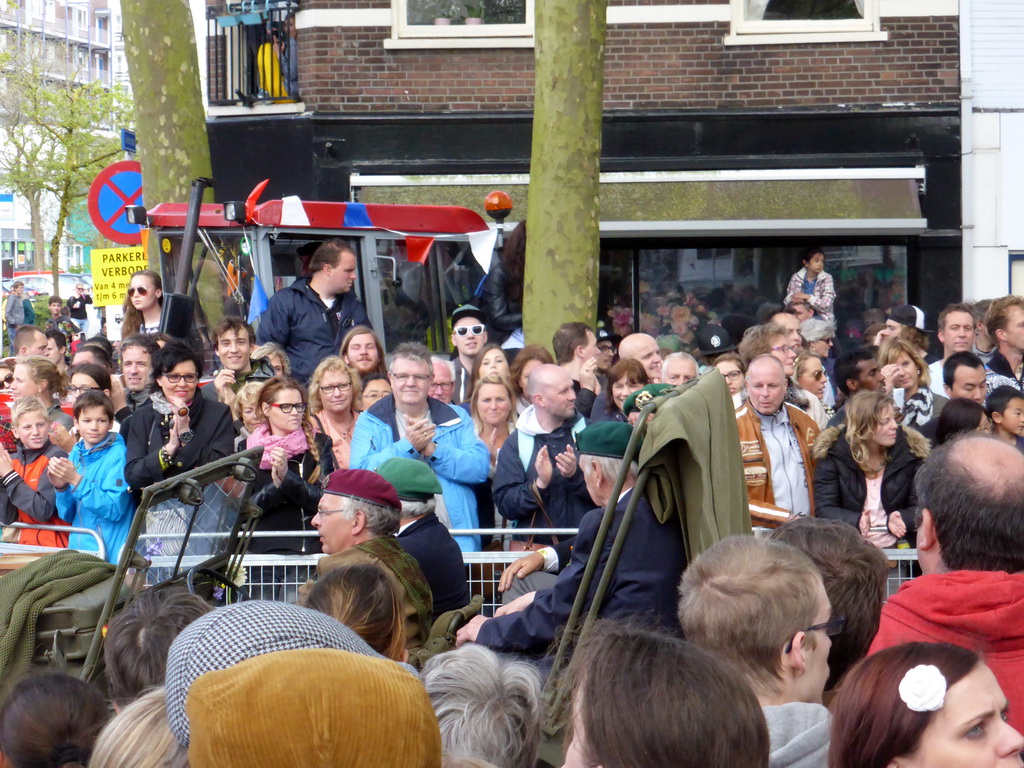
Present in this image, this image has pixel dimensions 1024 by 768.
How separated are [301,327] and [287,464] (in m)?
2.85

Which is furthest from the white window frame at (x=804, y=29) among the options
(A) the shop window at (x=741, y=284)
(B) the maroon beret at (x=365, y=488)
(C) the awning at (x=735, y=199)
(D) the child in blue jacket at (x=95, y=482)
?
(B) the maroon beret at (x=365, y=488)

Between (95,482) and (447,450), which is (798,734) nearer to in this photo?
(447,450)

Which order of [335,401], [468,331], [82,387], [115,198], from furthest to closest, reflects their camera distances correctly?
[115,198] → [468,331] → [82,387] → [335,401]

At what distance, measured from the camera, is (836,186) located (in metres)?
14.7

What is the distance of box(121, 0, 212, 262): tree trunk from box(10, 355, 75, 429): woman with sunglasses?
3998mm

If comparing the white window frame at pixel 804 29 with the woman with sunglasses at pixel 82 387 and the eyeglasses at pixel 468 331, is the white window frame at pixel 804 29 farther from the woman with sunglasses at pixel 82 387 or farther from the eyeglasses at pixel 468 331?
the woman with sunglasses at pixel 82 387

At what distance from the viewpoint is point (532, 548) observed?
20.2ft

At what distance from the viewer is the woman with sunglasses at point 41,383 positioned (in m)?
7.85

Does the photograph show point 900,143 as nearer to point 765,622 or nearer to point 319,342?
point 319,342

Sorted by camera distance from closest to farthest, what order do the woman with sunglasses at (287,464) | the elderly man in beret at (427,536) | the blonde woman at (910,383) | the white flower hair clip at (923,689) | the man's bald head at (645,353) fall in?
the white flower hair clip at (923,689) → the elderly man in beret at (427,536) → the woman with sunglasses at (287,464) → the blonde woman at (910,383) → the man's bald head at (645,353)

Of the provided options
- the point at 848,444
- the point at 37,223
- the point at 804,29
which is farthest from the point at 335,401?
the point at 37,223

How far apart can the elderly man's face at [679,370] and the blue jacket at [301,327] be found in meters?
2.82

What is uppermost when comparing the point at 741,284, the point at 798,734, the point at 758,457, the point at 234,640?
the point at 741,284

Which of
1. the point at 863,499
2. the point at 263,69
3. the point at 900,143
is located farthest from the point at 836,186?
the point at 863,499
